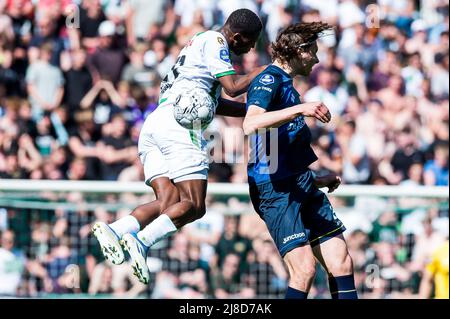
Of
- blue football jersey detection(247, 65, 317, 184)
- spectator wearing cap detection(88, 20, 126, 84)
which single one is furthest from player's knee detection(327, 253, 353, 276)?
spectator wearing cap detection(88, 20, 126, 84)

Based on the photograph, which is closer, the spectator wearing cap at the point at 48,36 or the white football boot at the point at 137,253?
the white football boot at the point at 137,253

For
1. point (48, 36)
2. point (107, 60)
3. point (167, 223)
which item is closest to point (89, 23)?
point (48, 36)

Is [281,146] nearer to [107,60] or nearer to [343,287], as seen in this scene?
[343,287]

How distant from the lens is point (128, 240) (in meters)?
9.66

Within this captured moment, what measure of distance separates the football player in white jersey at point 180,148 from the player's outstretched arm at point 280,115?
2.16 feet

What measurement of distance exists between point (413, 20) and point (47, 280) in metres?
8.63

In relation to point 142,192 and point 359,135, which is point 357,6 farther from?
point 142,192

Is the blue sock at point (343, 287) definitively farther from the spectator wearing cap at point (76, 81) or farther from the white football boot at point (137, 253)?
the spectator wearing cap at point (76, 81)

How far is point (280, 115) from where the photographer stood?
895 centimetres

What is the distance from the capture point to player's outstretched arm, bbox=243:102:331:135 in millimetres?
8766

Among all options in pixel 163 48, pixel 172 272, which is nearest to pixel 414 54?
pixel 163 48

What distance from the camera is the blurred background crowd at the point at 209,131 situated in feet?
47.8

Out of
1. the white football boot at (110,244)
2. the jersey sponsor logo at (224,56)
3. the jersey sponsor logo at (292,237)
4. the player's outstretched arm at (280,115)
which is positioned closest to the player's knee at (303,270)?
the jersey sponsor logo at (292,237)

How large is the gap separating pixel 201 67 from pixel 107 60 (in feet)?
26.1
